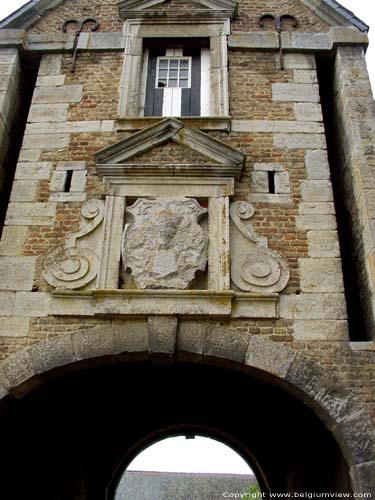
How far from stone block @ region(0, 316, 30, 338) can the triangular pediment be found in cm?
213

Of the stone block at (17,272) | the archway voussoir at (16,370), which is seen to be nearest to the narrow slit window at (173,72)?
the stone block at (17,272)

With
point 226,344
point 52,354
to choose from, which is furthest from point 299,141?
point 52,354

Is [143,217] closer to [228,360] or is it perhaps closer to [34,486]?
[228,360]

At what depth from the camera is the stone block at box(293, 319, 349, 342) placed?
605 centimetres

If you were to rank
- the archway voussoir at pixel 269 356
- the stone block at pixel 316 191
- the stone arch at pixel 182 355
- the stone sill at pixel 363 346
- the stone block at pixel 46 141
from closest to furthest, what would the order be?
the stone arch at pixel 182 355, the archway voussoir at pixel 269 356, the stone sill at pixel 363 346, the stone block at pixel 316 191, the stone block at pixel 46 141

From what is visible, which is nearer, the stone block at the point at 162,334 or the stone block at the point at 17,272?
the stone block at the point at 162,334

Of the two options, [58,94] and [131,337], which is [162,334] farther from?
[58,94]

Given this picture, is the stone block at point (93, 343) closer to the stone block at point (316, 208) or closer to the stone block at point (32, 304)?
the stone block at point (32, 304)

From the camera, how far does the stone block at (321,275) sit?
20.8 feet

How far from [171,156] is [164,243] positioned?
1413mm

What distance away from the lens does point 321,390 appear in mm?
5699

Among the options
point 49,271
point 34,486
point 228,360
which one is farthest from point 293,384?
point 34,486

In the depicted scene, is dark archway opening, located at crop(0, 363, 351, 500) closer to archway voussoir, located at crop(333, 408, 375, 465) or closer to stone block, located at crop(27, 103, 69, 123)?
archway voussoir, located at crop(333, 408, 375, 465)

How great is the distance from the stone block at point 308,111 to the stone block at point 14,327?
450 centimetres
